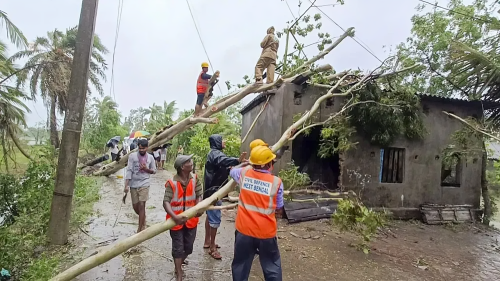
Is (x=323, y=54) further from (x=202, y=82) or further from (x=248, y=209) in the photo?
(x=248, y=209)

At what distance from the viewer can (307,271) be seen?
497 cm

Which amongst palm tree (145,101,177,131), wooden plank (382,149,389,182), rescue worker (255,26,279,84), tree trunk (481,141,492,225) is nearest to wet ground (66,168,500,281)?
wooden plank (382,149,389,182)

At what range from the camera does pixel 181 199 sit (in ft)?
12.1

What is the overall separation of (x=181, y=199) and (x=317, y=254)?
3241 millimetres

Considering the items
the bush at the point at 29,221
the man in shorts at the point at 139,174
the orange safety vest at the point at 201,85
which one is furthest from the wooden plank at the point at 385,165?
the bush at the point at 29,221

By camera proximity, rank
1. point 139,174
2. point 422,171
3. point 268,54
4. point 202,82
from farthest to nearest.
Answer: point 422,171 < point 268,54 < point 202,82 < point 139,174

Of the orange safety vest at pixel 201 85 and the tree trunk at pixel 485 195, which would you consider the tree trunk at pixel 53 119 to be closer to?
the orange safety vest at pixel 201 85

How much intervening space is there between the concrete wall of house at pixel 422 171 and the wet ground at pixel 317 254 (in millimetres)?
1106

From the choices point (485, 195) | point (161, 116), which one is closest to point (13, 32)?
point (485, 195)

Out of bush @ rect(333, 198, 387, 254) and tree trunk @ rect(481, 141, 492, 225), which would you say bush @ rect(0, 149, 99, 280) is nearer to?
bush @ rect(333, 198, 387, 254)

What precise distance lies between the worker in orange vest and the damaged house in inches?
211

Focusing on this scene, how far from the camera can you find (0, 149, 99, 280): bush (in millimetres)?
3824

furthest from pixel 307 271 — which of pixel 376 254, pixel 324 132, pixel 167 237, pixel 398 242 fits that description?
pixel 324 132

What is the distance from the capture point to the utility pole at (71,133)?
15.1ft
